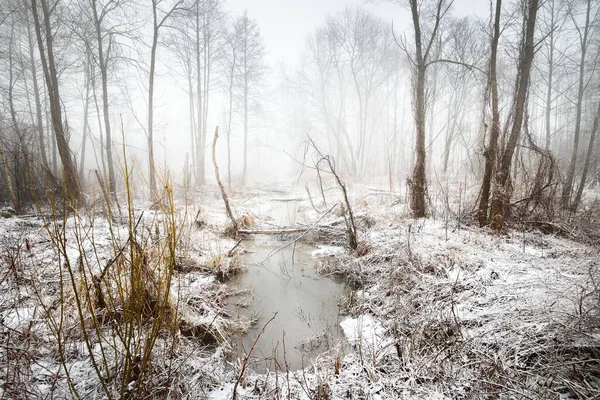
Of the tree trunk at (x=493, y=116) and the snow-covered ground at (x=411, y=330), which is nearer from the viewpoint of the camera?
the snow-covered ground at (x=411, y=330)

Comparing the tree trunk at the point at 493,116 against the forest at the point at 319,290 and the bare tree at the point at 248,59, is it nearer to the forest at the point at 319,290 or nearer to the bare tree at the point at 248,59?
the forest at the point at 319,290

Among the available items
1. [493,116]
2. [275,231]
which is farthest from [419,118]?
[275,231]

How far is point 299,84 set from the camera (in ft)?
63.2

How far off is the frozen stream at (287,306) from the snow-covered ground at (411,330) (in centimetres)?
21

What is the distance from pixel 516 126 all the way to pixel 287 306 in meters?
4.84

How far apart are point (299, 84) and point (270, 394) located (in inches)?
789

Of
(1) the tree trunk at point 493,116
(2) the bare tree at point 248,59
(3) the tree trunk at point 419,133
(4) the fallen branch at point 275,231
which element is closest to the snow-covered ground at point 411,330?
(1) the tree trunk at point 493,116

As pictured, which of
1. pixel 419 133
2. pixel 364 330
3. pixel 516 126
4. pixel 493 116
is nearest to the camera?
pixel 364 330

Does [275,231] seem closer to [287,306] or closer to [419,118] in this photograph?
[287,306]

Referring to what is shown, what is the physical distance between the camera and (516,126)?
14.5 feet

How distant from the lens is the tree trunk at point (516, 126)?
14.2ft

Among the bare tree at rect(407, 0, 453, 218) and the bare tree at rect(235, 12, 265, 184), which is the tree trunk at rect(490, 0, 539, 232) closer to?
the bare tree at rect(407, 0, 453, 218)

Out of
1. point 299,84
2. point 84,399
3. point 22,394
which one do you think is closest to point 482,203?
point 84,399

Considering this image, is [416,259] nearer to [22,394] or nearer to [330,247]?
[330,247]
